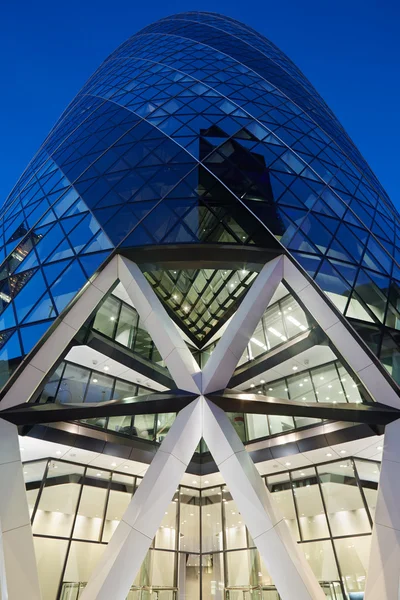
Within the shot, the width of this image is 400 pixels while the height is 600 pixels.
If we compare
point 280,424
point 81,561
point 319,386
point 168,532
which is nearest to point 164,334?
point 280,424

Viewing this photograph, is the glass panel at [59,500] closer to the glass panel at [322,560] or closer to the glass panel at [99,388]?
the glass panel at [99,388]

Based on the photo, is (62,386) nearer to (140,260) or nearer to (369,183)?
(140,260)

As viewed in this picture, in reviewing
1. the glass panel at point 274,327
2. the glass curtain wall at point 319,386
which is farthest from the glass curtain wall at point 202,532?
the glass panel at point 274,327

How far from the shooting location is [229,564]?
20672 mm

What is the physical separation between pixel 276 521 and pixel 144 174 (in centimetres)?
1524

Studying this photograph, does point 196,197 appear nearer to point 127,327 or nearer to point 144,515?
point 127,327

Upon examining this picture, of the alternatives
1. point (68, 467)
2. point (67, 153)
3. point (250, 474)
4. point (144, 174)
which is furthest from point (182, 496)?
point (67, 153)

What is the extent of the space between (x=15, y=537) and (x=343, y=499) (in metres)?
14.6

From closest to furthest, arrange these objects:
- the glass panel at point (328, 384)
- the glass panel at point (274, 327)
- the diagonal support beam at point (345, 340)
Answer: the diagonal support beam at point (345, 340), the glass panel at point (328, 384), the glass panel at point (274, 327)

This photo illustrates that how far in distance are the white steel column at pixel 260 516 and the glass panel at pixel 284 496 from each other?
31.3 feet

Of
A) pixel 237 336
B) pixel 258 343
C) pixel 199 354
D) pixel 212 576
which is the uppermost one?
pixel 199 354

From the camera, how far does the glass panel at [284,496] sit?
63.8 ft

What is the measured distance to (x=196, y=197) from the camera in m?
16.9

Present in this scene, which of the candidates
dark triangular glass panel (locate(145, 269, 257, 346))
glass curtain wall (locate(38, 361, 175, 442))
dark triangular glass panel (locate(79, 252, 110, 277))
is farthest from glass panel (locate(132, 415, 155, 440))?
dark triangular glass panel (locate(79, 252, 110, 277))
